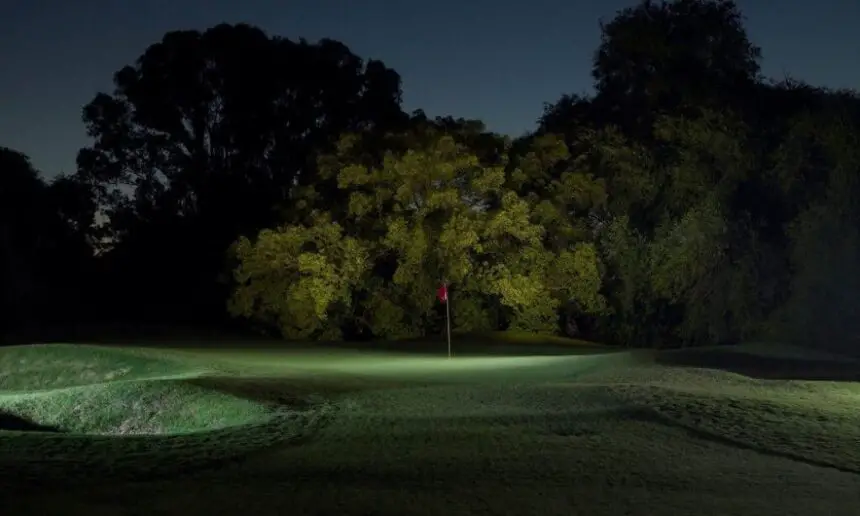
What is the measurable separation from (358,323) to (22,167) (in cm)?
1909

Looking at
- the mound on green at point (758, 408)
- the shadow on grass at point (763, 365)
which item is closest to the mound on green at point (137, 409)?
the mound on green at point (758, 408)

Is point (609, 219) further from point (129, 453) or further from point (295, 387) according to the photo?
point (129, 453)

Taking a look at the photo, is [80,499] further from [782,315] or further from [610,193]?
[610,193]

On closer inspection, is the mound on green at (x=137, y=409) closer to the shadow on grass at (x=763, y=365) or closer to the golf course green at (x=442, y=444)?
the golf course green at (x=442, y=444)

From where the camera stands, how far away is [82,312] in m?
47.4

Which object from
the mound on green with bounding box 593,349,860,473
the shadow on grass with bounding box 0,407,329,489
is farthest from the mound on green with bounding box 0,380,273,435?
the mound on green with bounding box 593,349,860,473

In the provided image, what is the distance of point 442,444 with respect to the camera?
10.4 meters

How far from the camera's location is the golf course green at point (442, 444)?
795 centimetres

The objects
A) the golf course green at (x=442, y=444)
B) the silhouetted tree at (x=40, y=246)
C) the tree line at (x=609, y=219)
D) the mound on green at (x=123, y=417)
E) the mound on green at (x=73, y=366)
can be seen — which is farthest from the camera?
the silhouetted tree at (x=40, y=246)

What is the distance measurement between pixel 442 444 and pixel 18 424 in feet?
27.0

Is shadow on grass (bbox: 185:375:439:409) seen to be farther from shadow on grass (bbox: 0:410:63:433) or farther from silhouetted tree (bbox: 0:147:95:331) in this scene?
silhouetted tree (bbox: 0:147:95:331)

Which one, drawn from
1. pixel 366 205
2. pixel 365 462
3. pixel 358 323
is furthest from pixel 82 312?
pixel 365 462

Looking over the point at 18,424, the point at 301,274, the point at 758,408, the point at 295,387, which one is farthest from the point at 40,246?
the point at 758,408

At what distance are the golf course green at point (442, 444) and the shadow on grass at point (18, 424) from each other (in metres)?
0.05
